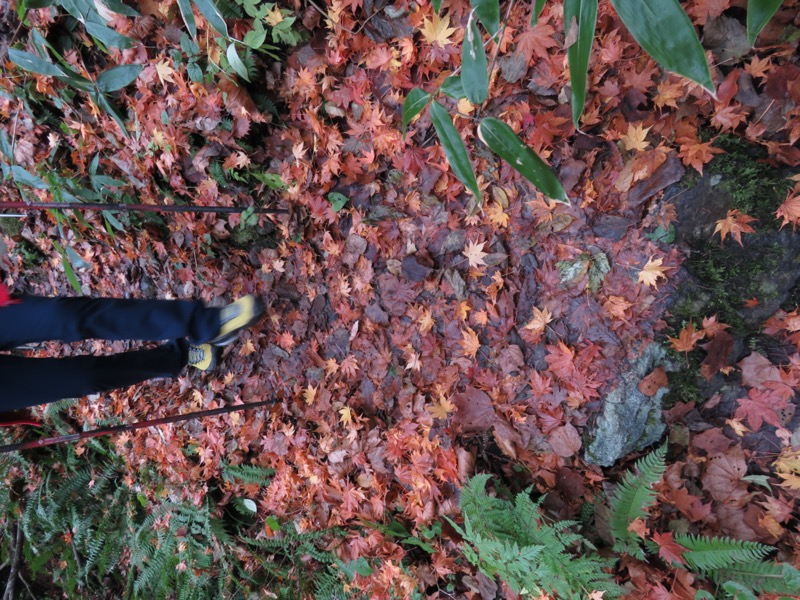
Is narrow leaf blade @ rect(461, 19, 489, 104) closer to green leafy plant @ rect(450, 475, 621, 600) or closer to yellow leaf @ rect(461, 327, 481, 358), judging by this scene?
yellow leaf @ rect(461, 327, 481, 358)

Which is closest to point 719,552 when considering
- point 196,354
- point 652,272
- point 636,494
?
point 636,494

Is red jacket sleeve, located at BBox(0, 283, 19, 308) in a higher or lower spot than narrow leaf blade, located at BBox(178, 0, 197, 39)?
lower

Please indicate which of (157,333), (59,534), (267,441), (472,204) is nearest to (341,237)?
(472,204)

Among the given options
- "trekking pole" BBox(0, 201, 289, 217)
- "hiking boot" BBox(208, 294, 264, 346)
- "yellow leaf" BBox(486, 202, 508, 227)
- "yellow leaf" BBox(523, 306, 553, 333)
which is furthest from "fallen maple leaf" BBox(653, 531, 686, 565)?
"trekking pole" BBox(0, 201, 289, 217)

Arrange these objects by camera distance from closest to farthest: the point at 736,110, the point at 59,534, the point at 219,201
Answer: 1. the point at 736,110
2. the point at 219,201
3. the point at 59,534

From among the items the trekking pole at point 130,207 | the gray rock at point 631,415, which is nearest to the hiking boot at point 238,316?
the trekking pole at point 130,207

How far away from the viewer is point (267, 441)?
3133mm

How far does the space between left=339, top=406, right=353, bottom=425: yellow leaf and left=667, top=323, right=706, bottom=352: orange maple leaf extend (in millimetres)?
1732

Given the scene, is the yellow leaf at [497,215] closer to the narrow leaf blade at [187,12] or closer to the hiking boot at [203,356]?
the narrow leaf blade at [187,12]

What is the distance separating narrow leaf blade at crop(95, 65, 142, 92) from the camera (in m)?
2.46

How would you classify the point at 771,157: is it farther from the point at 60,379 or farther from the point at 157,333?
the point at 60,379

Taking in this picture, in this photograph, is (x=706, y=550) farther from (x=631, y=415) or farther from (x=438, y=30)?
(x=438, y=30)

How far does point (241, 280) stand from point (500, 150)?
2.37 meters

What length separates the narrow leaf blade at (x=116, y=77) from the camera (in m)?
2.46
